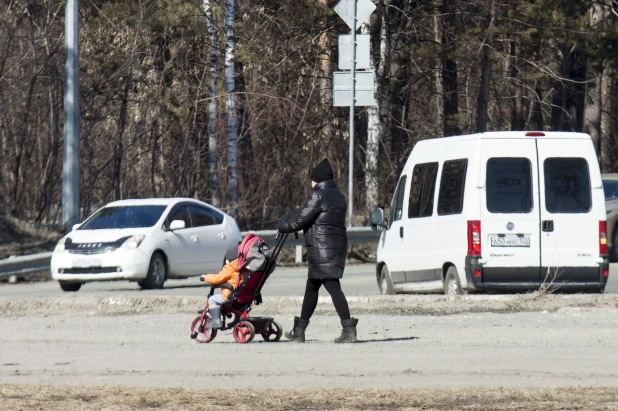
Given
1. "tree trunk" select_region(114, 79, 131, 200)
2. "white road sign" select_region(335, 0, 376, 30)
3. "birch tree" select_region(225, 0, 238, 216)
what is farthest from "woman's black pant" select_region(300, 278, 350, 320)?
"tree trunk" select_region(114, 79, 131, 200)

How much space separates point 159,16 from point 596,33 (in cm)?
1163

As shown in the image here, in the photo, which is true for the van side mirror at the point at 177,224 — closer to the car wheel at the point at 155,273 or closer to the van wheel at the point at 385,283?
the car wheel at the point at 155,273

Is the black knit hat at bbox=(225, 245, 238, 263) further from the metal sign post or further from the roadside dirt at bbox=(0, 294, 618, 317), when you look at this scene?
the metal sign post

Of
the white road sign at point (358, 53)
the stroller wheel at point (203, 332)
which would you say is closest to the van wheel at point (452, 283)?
the stroller wheel at point (203, 332)

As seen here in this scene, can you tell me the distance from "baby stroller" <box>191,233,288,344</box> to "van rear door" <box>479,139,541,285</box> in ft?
11.5

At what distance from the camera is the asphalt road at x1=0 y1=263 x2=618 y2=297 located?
760 inches

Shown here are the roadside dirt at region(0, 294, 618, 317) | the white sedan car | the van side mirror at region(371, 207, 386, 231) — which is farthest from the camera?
the white sedan car

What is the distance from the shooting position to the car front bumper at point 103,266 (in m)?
19.8

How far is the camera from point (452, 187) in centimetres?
1560

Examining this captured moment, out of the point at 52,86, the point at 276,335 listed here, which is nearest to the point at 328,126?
the point at 52,86

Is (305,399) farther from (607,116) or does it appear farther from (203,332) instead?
(607,116)

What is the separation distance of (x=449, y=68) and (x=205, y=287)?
47.5ft

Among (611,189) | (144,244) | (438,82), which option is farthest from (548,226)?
(438,82)

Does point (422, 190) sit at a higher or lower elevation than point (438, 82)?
lower
